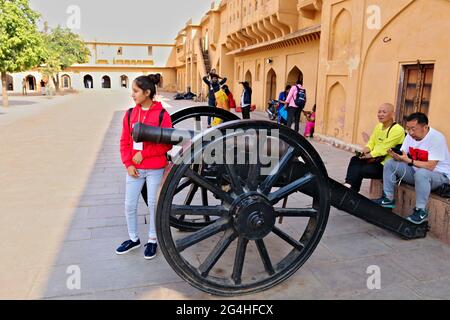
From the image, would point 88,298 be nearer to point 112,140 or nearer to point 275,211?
point 275,211

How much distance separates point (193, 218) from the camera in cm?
468

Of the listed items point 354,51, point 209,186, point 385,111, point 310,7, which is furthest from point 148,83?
point 310,7

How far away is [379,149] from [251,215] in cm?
243

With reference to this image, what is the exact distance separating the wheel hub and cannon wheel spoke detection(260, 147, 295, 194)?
9 cm

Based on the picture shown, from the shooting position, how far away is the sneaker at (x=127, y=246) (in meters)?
3.66

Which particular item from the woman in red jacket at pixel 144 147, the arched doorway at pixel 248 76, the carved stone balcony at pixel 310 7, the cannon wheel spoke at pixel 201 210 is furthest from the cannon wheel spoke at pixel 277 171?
the arched doorway at pixel 248 76

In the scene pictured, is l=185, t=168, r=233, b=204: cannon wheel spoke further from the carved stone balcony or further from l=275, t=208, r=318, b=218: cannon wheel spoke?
the carved stone balcony

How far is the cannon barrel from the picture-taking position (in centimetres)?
298

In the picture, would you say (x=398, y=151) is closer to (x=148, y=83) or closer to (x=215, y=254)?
(x=215, y=254)

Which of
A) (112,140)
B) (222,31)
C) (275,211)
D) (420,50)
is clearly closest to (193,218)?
(275,211)

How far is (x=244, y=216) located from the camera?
113 inches

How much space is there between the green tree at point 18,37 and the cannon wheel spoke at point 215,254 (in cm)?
1866

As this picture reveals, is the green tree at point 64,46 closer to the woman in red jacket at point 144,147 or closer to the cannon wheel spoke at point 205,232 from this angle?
the woman in red jacket at point 144,147

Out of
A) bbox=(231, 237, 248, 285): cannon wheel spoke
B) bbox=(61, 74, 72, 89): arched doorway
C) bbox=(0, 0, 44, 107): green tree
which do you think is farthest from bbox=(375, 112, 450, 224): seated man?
bbox=(61, 74, 72, 89): arched doorway
